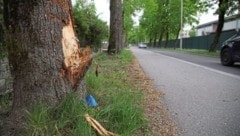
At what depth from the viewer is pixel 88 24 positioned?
51.8 ft

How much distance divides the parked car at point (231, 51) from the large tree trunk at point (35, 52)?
35.5ft

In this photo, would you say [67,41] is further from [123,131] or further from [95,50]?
[95,50]

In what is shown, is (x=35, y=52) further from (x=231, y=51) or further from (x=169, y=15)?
(x=169, y=15)

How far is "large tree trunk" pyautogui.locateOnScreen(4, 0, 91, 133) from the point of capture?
12.6ft

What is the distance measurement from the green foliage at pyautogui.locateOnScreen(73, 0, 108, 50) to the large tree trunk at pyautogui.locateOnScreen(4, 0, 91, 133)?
10335 mm

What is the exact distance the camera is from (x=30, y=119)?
353 cm

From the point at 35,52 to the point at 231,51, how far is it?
1148cm

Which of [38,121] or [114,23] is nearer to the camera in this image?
[38,121]

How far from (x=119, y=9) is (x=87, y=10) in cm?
207

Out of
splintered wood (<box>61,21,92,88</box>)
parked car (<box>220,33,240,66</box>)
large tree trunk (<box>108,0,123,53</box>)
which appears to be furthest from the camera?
large tree trunk (<box>108,0,123,53</box>)

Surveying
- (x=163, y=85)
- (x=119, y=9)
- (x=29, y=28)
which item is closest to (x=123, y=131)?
(x=29, y=28)

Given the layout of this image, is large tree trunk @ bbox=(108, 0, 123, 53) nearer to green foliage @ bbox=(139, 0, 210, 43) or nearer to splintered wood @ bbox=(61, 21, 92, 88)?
splintered wood @ bbox=(61, 21, 92, 88)

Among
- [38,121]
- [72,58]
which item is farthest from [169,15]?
[38,121]

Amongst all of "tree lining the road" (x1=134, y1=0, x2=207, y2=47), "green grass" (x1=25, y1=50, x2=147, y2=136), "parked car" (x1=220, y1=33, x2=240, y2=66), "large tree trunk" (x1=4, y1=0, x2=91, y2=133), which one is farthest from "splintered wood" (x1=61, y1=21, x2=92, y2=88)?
"tree lining the road" (x1=134, y1=0, x2=207, y2=47)
